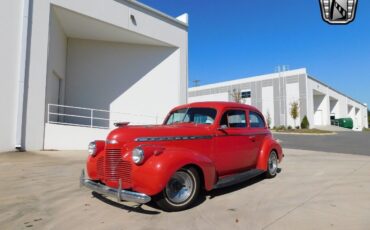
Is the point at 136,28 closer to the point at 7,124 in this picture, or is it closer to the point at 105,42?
the point at 105,42

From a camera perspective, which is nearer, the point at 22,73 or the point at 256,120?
the point at 256,120

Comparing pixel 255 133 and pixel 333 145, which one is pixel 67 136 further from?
pixel 333 145

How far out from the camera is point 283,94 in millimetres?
44031

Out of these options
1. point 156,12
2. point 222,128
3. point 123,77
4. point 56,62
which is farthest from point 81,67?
point 222,128

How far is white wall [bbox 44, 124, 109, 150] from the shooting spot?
1141 centimetres

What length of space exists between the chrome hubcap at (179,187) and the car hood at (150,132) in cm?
72

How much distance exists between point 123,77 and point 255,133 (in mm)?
12280

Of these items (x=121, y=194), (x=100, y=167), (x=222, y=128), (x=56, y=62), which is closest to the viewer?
(x=121, y=194)

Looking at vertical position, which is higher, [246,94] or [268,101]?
[246,94]

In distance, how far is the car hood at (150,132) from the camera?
4281 mm

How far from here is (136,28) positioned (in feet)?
49.6

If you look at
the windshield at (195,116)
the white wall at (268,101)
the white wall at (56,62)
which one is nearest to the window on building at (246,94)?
the white wall at (268,101)

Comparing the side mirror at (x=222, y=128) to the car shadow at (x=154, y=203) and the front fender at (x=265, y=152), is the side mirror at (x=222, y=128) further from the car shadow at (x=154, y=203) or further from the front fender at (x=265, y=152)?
the front fender at (x=265, y=152)

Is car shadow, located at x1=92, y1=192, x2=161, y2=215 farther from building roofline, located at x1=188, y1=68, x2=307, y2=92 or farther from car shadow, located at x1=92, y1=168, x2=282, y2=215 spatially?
building roofline, located at x1=188, y1=68, x2=307, y2=92
